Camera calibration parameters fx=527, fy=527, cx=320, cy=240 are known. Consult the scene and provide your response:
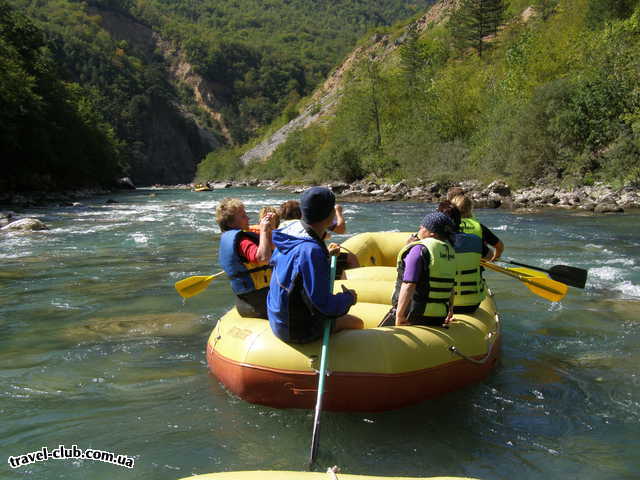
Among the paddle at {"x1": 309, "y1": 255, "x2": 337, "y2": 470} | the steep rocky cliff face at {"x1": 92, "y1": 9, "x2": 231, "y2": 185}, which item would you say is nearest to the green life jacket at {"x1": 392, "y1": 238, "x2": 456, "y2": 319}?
the paddle at {"x1": 309, "y1": 255, "x2": 337, "y2": 470}

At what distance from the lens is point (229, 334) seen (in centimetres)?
402

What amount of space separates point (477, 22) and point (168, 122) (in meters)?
61.6

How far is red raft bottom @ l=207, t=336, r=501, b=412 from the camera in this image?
349cm

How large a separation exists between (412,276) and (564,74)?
2675cm

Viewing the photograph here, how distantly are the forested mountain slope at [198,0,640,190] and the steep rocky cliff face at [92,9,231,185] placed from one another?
42.9 metres

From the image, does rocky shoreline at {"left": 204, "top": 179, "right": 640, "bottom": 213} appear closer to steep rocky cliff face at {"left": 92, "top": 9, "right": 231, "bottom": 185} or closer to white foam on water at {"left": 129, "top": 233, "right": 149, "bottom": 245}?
white foam on water at {"left": 129, "top": 233, "right": 149, "bottom": 245}

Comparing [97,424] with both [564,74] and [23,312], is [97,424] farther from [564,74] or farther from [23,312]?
[564,74]

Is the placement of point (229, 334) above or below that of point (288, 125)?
below

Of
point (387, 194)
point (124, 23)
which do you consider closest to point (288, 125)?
point (387, 194)

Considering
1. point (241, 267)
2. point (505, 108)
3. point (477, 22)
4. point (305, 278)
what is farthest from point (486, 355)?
point (477, 22)

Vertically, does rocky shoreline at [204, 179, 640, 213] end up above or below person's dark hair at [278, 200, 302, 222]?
below

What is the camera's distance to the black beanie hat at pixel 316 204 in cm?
317

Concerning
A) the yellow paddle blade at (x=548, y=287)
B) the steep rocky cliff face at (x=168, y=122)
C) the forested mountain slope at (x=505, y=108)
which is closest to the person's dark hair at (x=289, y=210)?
the yellow paddle blade at (x=548, y=287)

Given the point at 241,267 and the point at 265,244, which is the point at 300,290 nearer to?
the point at 265,244
